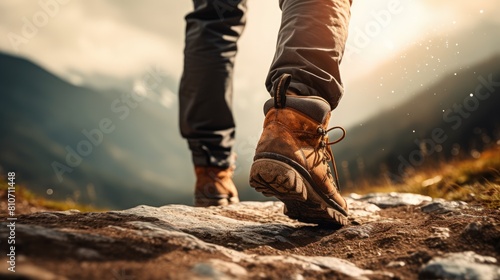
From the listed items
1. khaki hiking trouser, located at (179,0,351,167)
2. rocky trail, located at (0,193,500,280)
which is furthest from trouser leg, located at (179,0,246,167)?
rocky trail, located at (0,193,500,280)

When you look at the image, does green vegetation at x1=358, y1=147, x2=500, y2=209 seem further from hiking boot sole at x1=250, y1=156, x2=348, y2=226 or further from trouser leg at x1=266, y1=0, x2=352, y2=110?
trouser leg at x1=266, y1=0, x2=352, y2=110

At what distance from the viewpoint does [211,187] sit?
129 inches

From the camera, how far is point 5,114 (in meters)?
138

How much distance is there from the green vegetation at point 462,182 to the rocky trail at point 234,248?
687mm

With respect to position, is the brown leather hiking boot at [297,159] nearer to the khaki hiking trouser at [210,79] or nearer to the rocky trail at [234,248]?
the rocky trail at [234,248]

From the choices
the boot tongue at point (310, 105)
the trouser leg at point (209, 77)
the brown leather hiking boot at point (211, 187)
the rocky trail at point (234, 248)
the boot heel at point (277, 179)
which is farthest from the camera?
the brown leather hiking boot at point (211, 187)

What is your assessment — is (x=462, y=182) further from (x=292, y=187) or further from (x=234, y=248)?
(x=234, y=248)

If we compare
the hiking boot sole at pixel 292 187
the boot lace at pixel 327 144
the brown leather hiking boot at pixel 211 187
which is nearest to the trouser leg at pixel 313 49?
the boot lace at pixel 327 144

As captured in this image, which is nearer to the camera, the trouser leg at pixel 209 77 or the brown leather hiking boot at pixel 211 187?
the trouser leg at pixel 209 77

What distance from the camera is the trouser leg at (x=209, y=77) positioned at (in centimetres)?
311

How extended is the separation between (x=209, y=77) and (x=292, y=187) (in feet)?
4.96

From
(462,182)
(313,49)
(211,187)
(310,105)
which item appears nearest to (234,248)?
(310,105)

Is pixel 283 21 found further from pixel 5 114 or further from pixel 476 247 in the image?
pixel 5 114

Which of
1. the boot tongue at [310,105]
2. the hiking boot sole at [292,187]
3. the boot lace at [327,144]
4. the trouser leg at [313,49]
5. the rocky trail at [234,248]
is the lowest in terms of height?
the rocky trail at [234,248]
